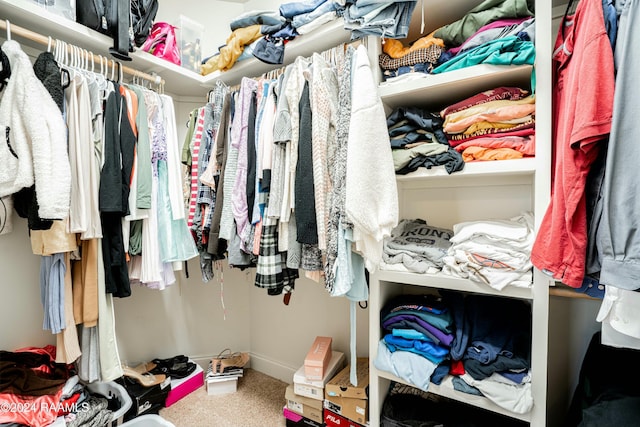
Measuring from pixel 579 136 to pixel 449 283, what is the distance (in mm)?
605

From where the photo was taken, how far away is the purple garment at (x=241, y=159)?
1.32 meters

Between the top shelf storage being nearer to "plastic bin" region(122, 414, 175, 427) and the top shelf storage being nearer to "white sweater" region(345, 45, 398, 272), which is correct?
"white sweater" region(345, 45, 398, 272)

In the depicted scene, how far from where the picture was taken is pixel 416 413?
1.23m

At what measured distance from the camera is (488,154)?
1.06 m

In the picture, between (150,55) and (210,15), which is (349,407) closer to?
(150,55)

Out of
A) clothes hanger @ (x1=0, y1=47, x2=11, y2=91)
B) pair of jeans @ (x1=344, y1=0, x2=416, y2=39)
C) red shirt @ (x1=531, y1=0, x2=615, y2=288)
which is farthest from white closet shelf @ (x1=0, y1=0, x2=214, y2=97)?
red shirt @ (x1=531, y1=0, x2=615, y2=288)

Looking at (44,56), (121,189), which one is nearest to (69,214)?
(121,189)

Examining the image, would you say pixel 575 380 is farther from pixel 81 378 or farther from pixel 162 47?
pixel 162 47

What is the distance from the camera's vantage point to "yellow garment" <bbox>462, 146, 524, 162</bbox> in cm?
102

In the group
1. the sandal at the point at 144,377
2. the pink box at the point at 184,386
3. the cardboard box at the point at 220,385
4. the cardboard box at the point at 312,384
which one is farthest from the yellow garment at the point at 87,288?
the cardboard box at the point at 312,384

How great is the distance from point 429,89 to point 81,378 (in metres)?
1.94

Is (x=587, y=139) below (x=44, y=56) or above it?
below

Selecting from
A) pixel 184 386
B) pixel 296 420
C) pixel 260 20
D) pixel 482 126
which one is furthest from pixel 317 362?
pixel 260 20

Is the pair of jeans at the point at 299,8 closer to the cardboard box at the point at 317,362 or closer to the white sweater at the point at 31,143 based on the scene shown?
the white sweater at the point at 31,143
